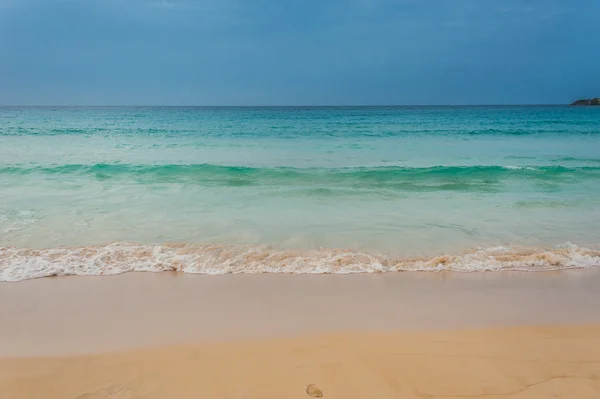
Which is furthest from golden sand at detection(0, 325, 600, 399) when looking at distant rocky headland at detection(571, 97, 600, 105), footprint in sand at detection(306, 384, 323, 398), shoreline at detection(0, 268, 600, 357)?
distant rocky headland at detection(571, 97, 600, 105)

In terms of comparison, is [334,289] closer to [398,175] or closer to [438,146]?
[398,175]

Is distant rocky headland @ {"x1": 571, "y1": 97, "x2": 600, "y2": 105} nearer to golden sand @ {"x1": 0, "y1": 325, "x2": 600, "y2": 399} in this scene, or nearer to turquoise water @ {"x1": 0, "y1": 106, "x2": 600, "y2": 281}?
turquoise water @ {"x1": 0, "y1": 106, "x2": 600, "y2": 281}

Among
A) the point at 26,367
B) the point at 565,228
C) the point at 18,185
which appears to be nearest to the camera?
the point at 26,367

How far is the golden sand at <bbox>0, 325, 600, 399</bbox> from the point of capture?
2.63 meters

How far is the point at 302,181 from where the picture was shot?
11.2 m

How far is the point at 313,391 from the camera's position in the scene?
261 centimetres

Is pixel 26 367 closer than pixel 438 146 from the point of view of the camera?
Yes

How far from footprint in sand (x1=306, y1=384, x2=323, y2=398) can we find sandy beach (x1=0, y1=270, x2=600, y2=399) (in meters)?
0.03

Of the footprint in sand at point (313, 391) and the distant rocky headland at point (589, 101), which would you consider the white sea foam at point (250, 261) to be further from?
the distant rocky headland at point (589, 101)

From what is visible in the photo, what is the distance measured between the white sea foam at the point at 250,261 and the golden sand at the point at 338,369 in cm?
164

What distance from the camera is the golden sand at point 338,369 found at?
263 cm

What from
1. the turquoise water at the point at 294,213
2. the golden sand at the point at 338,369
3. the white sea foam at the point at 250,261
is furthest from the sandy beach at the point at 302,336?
the turquoise water at the point at 294,213

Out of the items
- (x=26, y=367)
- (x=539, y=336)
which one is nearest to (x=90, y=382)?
(x=26, y=367)

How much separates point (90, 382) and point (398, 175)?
10589 millimetres
